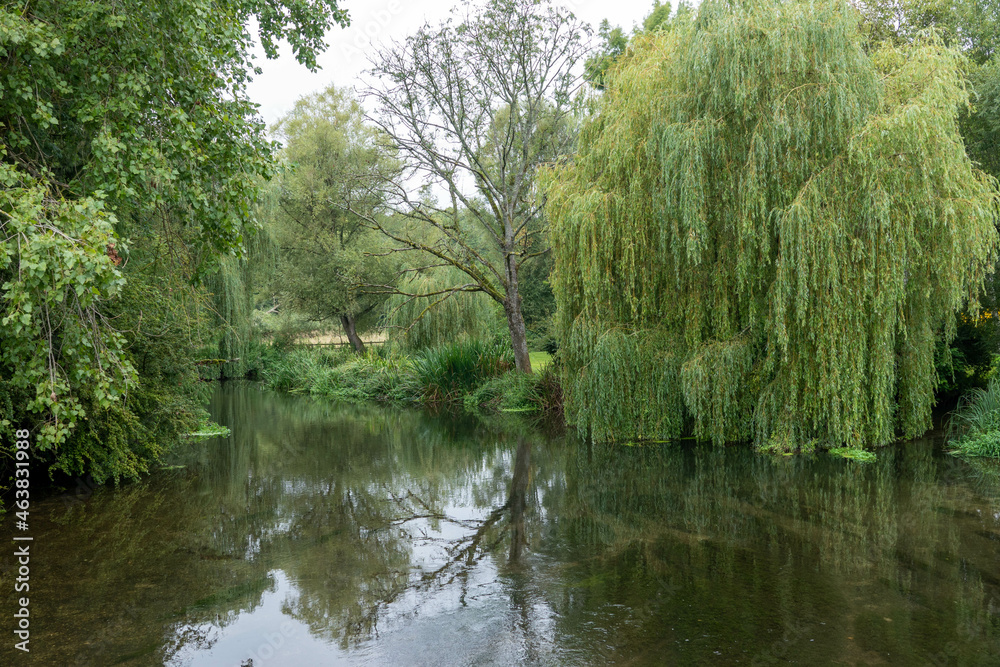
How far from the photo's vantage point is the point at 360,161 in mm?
27688

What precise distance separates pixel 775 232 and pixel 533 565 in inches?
242

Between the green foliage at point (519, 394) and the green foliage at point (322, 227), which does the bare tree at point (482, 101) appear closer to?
the green foliage at point (519, 394)

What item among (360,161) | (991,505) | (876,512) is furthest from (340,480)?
(360,161)

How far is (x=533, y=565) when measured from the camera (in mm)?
5590

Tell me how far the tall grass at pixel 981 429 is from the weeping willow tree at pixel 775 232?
60 centimetres

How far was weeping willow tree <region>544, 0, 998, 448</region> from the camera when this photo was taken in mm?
9070

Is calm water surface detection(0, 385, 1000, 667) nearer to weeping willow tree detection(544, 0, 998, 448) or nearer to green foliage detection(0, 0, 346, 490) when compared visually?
weeping willow tree detection(544, 0, 998, 448)

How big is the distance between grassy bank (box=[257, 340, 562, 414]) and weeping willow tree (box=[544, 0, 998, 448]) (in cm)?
480

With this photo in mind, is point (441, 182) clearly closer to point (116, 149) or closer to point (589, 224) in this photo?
point (589, 224)

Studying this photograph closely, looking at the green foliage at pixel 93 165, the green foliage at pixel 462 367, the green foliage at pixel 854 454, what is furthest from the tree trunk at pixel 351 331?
the green foliage at pixel 854 454

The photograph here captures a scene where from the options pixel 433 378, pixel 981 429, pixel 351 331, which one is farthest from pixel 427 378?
pixel 981 429

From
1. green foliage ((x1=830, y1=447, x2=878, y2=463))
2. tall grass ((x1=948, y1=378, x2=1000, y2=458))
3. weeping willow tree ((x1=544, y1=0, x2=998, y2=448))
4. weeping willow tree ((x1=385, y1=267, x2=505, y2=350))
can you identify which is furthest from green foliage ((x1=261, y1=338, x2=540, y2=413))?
tall grass ((x1=948, y1=378, x2=1000, y2=458))

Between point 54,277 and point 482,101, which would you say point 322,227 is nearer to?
point 482,101

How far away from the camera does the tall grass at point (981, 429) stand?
9633 mm
